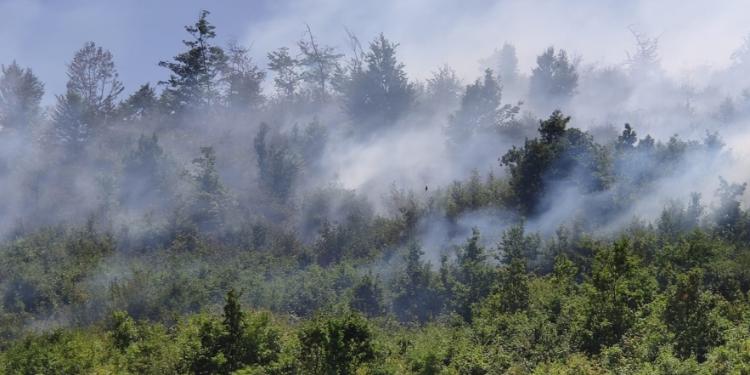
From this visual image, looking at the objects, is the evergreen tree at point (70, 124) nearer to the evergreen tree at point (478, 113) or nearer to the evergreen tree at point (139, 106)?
the evergreen tree at point (139, 106)

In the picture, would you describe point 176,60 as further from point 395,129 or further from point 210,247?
point 210,247

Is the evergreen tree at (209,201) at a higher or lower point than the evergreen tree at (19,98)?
lower

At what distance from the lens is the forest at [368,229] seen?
71.5 feet

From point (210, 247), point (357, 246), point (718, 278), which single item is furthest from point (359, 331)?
point (210, 247)

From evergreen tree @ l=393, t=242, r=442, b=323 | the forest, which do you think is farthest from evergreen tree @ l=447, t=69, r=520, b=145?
evergreen tree @ l=393, t=242, r=442, b=323

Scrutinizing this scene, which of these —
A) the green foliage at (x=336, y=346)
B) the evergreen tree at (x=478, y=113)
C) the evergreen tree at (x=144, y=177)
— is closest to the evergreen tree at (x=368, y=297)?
the green foliage at (x=336, y=346)

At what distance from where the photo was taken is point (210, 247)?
40875mm

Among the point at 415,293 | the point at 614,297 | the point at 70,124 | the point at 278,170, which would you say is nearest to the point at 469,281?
the point at 415,293

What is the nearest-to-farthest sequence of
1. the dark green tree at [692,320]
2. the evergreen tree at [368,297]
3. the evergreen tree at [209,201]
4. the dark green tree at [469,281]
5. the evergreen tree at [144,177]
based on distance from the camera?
the dark green tree at [692,320] < the dark green tree at [469,281] < the evergreen tree at [368,297] < the evergreen tree at [209,201] < the evergreen tree at [144,177]

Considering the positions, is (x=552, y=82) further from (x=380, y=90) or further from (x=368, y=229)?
(x=368, y=229)

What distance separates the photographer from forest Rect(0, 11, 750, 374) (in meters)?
21.8

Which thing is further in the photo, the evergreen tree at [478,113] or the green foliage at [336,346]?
the evergreen tree at [478,113]

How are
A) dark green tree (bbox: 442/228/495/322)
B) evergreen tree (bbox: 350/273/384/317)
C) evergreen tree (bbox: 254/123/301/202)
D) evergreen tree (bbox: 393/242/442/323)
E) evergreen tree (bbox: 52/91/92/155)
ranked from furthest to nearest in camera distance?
evergreen tree (bbox: 52/91/92/155) → evergreen tree (bbox: 254/123/301/202) → evergreen tree (bbox: 350/273/384/317) → evergreen tree (bbox: 393/242/442/323) → dark green tree (bbox: 442/228/495/322)

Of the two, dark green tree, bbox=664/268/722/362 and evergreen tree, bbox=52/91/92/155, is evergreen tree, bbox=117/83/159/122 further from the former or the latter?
dark green tree, bbox=664/268/722/362
